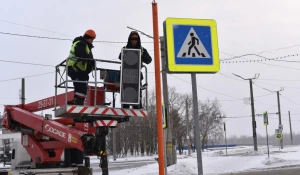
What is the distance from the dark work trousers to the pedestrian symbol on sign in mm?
3759

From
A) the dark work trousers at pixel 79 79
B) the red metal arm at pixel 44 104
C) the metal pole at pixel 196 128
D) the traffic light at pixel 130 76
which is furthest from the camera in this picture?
the red metal arm at pixel 44 104

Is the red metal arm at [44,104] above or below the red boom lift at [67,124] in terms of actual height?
above

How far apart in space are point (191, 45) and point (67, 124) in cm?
592

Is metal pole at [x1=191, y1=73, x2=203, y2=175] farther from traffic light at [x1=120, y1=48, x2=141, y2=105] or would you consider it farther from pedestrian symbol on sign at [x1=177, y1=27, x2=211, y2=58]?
Result: traffic light at [x1=120, y1=48, x2=141, y2=105]

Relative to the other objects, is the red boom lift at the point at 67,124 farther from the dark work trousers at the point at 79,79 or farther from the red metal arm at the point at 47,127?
the dark work trousers at the point at 79,79

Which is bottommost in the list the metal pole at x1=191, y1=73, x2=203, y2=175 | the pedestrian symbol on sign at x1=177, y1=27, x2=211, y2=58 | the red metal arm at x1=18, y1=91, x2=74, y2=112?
the metal pole at x1=191, y1=73, x2=203, y2=175

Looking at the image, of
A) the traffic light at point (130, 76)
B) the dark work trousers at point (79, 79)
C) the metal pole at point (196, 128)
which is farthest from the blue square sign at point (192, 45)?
the dark work trousers at point (79, 79)

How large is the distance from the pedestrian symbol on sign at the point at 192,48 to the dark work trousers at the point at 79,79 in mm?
3759

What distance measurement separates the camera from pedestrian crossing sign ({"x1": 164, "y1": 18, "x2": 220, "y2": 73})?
5230mm

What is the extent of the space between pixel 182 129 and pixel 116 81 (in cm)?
6241

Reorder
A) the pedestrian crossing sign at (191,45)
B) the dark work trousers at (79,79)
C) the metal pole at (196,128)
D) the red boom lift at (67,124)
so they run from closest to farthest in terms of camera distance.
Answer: the metal pole at (196,128), the pedestrian crossing sign at (191,45), the red boom lift at (67,124), the dark work trousers at (79,79)

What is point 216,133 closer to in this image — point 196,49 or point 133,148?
point 133,148

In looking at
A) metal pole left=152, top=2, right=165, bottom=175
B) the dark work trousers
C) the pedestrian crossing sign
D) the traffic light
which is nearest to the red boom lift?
the dark work trousers

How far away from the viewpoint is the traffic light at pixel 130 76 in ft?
26.8
